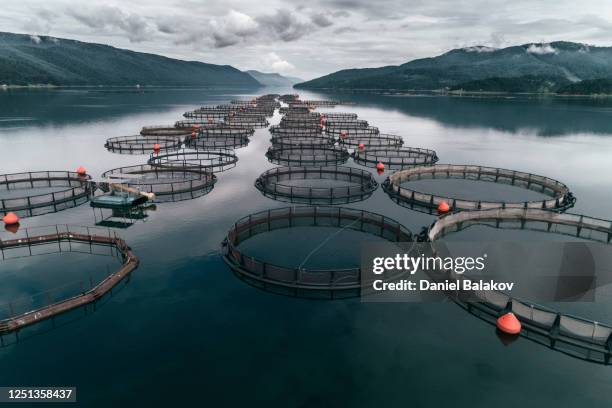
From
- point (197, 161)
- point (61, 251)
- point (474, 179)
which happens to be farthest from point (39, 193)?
point (474, 179)

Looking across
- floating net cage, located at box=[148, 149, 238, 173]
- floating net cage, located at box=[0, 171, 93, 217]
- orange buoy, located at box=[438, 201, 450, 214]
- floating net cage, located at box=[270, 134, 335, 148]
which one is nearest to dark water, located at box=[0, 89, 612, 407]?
floating net cage, located at box=[0, 171, 93, 217]

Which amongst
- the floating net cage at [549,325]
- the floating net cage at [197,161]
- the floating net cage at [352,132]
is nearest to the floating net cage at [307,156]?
the floating net cage at [197,161]

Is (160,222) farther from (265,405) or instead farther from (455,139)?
(455,139)

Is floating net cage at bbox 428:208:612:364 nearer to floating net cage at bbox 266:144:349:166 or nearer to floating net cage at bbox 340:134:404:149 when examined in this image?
floating net cage at bbox 266:144:349:166

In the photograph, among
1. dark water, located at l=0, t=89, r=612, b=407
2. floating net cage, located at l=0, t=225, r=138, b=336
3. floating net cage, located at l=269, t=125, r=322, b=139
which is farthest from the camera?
floating net cage, located at l=269, t=125, r=322, b=139

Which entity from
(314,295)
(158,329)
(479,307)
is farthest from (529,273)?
(158,329)

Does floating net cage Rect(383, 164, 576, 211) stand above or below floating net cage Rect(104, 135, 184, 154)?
below
